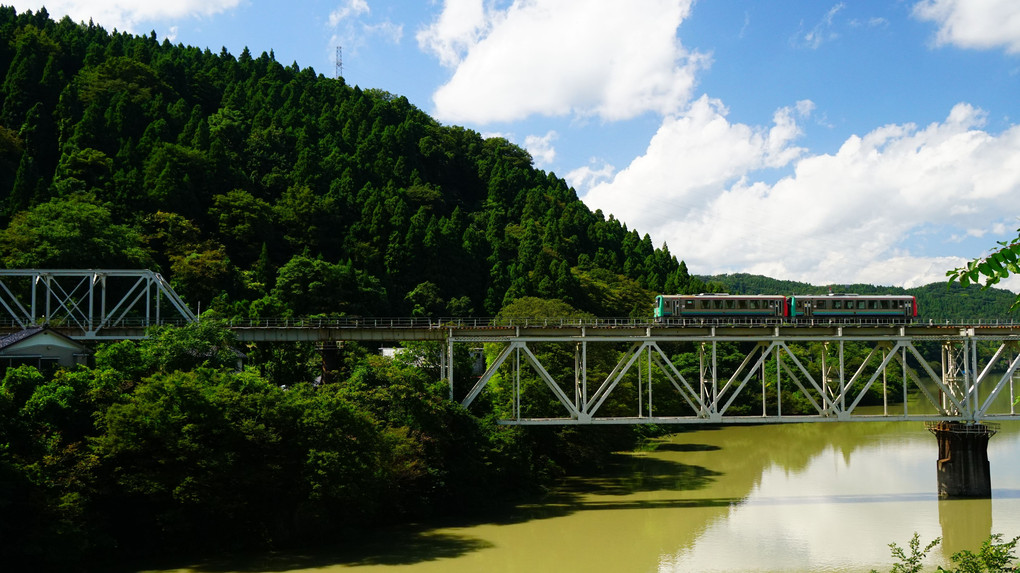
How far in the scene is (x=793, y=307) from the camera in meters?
41.7

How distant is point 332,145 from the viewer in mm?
84500

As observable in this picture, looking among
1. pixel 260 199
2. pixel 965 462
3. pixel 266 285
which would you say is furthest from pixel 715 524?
pixel 260 199

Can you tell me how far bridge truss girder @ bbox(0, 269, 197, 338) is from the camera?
35.2m

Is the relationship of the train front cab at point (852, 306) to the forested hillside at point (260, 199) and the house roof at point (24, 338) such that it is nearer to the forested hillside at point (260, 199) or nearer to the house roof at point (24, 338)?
the forested hillside at point (260, 199)

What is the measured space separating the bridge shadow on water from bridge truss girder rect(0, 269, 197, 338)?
46.2 ft

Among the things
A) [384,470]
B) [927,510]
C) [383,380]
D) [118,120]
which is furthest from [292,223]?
[927,510]

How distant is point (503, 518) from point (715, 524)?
26.4 feet

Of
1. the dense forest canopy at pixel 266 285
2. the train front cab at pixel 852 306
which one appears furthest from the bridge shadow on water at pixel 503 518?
the train front cab at pixel 852 306

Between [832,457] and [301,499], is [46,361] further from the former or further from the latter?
[832,457]

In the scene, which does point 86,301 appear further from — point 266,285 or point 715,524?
point 715,524

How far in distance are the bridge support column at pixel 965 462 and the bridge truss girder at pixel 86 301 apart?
107 ft

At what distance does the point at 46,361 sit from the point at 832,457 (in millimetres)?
39930

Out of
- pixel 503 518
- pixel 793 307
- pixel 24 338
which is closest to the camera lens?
pixel 24 338

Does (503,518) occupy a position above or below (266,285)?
below
